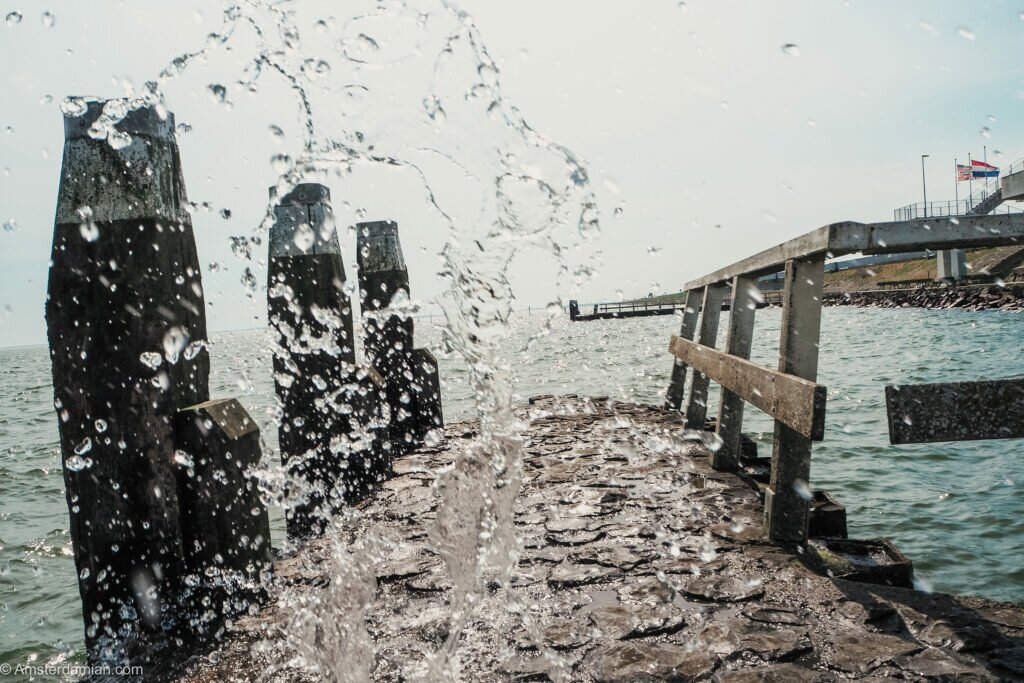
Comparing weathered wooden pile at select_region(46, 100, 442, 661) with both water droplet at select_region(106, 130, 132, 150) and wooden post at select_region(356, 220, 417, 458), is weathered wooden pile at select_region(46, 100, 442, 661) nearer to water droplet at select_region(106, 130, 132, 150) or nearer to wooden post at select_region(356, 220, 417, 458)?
water droplet at select_region(106, 130, 132, 150)

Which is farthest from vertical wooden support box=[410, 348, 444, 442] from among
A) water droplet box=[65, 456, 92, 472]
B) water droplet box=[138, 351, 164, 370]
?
water droplet box=[65, 456, 92, 472]

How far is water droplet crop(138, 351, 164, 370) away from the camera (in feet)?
9.68

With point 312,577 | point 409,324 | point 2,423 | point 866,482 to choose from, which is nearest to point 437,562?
point 312,577

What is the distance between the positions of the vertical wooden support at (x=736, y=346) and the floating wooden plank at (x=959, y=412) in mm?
2181

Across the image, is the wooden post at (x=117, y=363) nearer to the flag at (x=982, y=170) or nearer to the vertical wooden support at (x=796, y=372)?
the vertical wooden support at (x=796, y=372)

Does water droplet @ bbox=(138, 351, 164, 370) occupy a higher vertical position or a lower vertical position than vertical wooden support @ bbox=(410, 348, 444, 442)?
higher

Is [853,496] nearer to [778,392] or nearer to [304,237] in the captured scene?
[778,392]

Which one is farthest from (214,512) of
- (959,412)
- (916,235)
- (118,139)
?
(916,235)

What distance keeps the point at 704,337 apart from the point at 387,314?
3.53m

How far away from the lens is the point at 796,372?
3600 mm

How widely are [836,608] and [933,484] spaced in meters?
5.38

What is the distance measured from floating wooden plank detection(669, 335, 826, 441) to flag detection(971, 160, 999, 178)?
215ft

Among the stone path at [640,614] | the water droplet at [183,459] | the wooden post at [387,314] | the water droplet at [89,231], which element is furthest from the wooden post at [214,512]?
the wooden post at [387,314]

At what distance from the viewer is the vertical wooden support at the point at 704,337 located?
22.7ft
